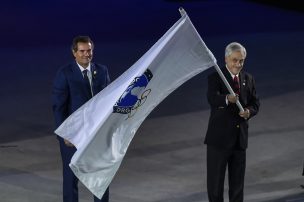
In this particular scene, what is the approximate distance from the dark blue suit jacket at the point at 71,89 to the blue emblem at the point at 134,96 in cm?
66

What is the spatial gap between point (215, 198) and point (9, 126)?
4300 millimetres

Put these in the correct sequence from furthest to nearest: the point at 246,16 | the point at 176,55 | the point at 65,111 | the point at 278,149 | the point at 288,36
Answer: the point at 246,16 → the point at 288,36 → the point at 278,149 → the point at 65,111 → the point at 176,55

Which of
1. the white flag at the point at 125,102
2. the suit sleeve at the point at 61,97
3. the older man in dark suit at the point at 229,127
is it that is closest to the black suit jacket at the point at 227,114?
the older man in dark suit at the point at 229,127

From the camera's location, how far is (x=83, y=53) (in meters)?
6.61

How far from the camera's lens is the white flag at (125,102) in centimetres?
613

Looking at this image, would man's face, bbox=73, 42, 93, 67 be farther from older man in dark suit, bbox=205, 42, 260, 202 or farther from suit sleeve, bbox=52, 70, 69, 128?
older man in dark suit, bbox=205, 42, 260, 202

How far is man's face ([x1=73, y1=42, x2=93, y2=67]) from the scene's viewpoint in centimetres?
653

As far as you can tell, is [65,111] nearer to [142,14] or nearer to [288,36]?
[288,36]

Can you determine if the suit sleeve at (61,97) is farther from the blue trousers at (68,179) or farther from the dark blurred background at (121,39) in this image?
the dark blurred background at (121,39)

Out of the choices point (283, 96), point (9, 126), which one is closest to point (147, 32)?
point (283, 96)

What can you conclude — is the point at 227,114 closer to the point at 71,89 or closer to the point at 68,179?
the point at 71,89

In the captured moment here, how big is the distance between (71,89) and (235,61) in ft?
4.69

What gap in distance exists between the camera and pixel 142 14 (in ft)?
67.1

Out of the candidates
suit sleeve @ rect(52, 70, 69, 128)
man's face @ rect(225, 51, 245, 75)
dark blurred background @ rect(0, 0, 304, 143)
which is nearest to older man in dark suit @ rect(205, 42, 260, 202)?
man's face @ rect(225, 51, 245, 75)
